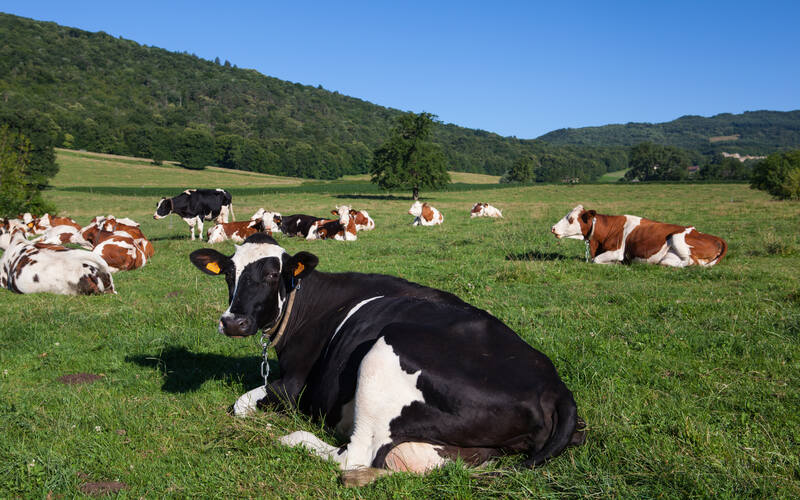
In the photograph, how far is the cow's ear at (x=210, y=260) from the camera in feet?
15.8

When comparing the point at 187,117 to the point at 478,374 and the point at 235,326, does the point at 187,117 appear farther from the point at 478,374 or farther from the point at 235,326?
the point at 478,374

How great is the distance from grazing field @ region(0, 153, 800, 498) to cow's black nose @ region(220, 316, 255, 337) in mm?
695

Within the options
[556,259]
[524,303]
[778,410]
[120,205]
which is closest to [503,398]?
[778,410]

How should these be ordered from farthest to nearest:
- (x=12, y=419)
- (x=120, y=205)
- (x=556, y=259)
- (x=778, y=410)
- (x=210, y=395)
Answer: (x=120, y=205) → (x=556, y=259) → (x=210, y=395) → (x=12, y=419) → (x=778, y=410)

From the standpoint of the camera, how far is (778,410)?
4113mm

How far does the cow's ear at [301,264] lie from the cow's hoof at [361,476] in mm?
1861

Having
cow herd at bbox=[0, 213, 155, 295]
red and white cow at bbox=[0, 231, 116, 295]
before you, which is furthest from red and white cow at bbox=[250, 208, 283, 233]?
red and white cow at bbox=[0, 231, 116, 295]

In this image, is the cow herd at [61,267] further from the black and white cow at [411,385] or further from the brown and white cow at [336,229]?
the brown and white cow at [336,229]

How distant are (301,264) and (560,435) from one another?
257 cm

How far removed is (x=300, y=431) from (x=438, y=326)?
1290mm

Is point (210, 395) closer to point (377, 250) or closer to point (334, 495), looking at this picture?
point (334, 495)

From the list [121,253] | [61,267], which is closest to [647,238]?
[61,267]

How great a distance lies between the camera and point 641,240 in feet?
39.9

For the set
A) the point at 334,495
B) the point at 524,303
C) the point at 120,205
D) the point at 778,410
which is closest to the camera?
the point at 334,495
